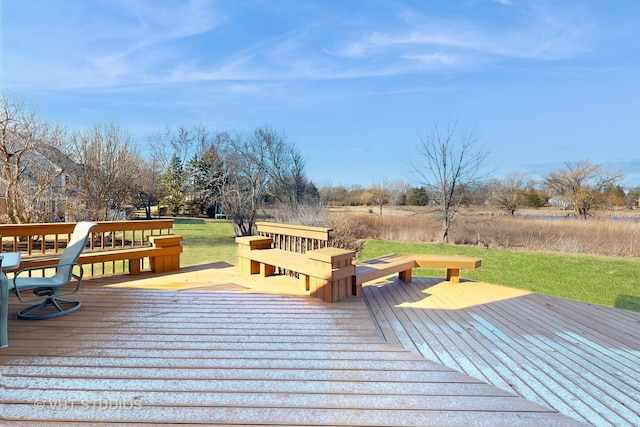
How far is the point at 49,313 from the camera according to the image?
2887mm

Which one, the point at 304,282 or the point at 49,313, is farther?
the point at 304,282

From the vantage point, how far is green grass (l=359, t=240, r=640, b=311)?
5.54 meters

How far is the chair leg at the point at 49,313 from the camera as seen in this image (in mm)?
2764

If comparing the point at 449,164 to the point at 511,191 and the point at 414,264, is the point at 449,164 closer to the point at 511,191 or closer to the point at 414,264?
the point at 511,191

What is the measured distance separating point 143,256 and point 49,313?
65.7 inches

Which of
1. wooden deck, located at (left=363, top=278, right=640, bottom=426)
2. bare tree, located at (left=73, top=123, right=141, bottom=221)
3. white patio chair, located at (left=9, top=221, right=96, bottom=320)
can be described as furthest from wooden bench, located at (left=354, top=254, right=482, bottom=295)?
bare tree, located at (left=73, top=123, right=141, bottom=221)

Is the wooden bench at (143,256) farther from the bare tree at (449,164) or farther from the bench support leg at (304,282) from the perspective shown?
the bare tree at (449,164)

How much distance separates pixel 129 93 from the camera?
12.8 metres

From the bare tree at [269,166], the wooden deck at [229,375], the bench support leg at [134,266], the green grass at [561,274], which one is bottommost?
the green grass at [561,274]

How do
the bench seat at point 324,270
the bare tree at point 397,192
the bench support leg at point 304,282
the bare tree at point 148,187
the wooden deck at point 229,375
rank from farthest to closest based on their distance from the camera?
the bare tree at point 397,192
the bare tree at point 148,187
the bench support leg at point 304,282
the bench seat at point 324,270
the wooden deck at point 229,375

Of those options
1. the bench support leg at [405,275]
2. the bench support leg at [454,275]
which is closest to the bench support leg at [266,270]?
the bench support leg at [405,275]

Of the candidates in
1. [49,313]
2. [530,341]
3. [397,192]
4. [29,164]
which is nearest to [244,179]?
[29,164]

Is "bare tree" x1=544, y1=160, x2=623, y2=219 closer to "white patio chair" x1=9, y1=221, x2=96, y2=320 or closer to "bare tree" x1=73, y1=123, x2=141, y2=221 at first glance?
"white patio chair" x1=9, y1=221, x2=96, y2=320

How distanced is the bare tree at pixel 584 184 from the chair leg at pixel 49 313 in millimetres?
21359
